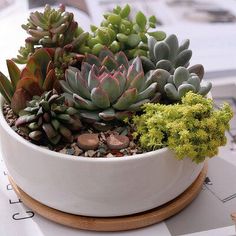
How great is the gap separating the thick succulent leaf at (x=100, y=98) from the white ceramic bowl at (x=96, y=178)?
0.09 metres

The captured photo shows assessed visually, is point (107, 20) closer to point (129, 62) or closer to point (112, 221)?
point (129, 62)

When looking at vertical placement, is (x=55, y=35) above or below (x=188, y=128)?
above

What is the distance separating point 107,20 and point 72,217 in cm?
30

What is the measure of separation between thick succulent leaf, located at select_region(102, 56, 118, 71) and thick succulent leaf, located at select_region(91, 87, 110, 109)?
0.25ft

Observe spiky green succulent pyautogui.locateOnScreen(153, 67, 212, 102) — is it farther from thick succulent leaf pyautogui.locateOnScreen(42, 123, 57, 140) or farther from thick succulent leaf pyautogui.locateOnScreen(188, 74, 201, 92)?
thick succulent leaf pyautogui.locateOnScreen(42, 123, 57, 140)

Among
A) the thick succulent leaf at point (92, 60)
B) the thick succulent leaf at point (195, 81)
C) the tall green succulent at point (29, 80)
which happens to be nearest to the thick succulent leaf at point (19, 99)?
the tall green succulent at point (29, 80)

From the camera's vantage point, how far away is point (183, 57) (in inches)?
26.9

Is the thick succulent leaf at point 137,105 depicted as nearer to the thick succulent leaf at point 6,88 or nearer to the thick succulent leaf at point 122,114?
the thick succulent leaf at point 122,114

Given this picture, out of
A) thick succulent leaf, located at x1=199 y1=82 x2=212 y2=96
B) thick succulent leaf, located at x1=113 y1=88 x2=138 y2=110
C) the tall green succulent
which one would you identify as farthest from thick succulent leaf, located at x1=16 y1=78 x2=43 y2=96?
thick succulent leaf, located at x1=199 y1=82 x2=212 y2=96

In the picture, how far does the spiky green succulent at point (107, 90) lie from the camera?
60 centimetres

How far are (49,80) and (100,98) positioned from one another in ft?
0.25

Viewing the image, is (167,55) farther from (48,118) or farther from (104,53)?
(48,118)

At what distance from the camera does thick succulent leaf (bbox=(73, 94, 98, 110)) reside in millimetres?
605

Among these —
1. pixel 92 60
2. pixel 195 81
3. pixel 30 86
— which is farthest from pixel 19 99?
pixel 195 81
